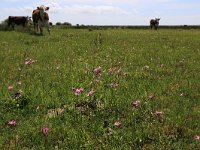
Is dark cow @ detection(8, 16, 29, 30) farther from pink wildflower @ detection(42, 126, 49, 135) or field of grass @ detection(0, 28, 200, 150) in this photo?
pink wildflower @ detection(42, 126, 49, 135)

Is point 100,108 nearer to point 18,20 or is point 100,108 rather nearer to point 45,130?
point 45,130

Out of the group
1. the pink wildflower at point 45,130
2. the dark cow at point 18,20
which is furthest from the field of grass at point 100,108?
the dark cow at point 18,20

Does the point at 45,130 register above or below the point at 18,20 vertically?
above

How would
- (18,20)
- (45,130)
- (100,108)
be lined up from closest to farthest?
(45,130), (100,108), (18,20)

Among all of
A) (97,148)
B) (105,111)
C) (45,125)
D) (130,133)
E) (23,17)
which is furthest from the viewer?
(23,17)

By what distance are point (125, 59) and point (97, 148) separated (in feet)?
31.7

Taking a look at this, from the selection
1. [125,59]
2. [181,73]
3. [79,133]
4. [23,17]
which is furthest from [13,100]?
[23,17]

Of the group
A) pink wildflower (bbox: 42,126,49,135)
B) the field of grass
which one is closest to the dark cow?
the field of grass

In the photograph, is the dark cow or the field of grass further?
the dark cow

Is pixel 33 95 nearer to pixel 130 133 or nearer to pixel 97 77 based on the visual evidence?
pixel 97 77

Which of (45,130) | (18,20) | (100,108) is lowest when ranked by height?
(18,20)

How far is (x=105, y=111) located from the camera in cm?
852

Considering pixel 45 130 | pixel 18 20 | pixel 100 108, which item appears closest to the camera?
pixel 45 130

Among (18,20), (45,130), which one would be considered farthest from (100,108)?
(18,20)
